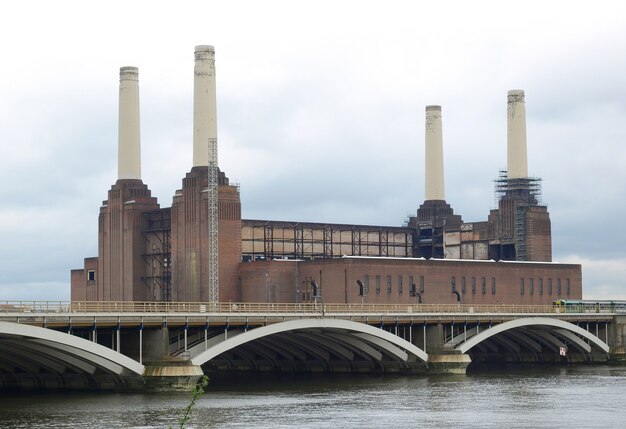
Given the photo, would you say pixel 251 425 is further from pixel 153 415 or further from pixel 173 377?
pixel 173 377

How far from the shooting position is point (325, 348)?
108188 mm

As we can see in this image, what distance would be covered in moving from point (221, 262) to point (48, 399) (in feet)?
185

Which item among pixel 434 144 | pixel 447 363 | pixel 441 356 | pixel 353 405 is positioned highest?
pixel 434 144

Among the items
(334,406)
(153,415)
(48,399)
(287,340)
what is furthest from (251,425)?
(287,340)

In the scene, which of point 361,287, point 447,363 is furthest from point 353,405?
point 361,287

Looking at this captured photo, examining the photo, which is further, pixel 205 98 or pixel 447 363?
pixel 205 98

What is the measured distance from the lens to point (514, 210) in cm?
15912

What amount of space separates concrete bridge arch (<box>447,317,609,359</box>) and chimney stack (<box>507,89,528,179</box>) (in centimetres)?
3175

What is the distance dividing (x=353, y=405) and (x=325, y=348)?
1141 inches

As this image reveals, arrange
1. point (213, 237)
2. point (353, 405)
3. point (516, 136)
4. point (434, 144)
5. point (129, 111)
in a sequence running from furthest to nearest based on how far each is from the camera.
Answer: point (434, 144) < point (516, 136) < point (129, 111) < point (213, 237) < point (353, 405)

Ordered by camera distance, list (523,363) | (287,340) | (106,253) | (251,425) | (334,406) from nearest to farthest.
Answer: (251,425), (334,406), (287,340), (523,363), (106,253)

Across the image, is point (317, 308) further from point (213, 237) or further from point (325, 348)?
point (213, 237)

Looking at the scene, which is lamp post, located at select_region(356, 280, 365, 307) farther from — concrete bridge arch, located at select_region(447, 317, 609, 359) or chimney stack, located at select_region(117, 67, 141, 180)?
chimney stack, located at select_region(117, 67, 141, 180)

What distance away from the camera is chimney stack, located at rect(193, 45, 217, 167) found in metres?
132
